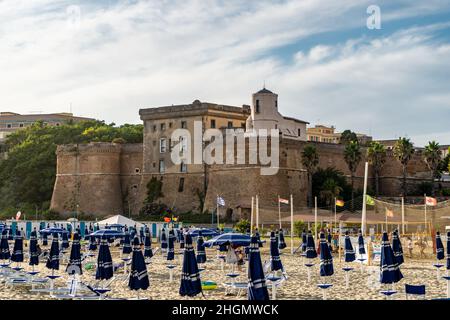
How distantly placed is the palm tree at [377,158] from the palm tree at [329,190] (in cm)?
713

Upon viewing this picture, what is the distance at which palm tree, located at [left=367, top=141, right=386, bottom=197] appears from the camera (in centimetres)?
7325

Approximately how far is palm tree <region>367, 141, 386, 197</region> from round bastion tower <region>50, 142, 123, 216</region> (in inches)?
1047

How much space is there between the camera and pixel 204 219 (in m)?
66.9

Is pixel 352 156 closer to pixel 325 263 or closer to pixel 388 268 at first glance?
pixel 325 263

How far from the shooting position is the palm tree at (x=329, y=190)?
218ft

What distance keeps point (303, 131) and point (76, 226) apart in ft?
112

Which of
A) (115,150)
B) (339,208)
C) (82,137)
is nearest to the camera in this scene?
(339,208)

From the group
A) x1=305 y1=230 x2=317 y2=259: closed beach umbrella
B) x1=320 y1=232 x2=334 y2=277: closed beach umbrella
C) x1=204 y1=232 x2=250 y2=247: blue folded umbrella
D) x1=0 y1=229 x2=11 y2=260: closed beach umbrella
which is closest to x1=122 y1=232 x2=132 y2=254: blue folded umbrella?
x1=0 y1=229 x2=11 y2=260: closed beach umbrella

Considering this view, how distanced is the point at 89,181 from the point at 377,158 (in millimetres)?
29968

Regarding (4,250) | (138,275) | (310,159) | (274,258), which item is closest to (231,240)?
(274,258)

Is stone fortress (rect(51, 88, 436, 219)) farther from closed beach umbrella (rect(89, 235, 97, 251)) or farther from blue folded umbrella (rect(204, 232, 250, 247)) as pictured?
blue folded umbrella (rect(204, 232, 250, 247))
